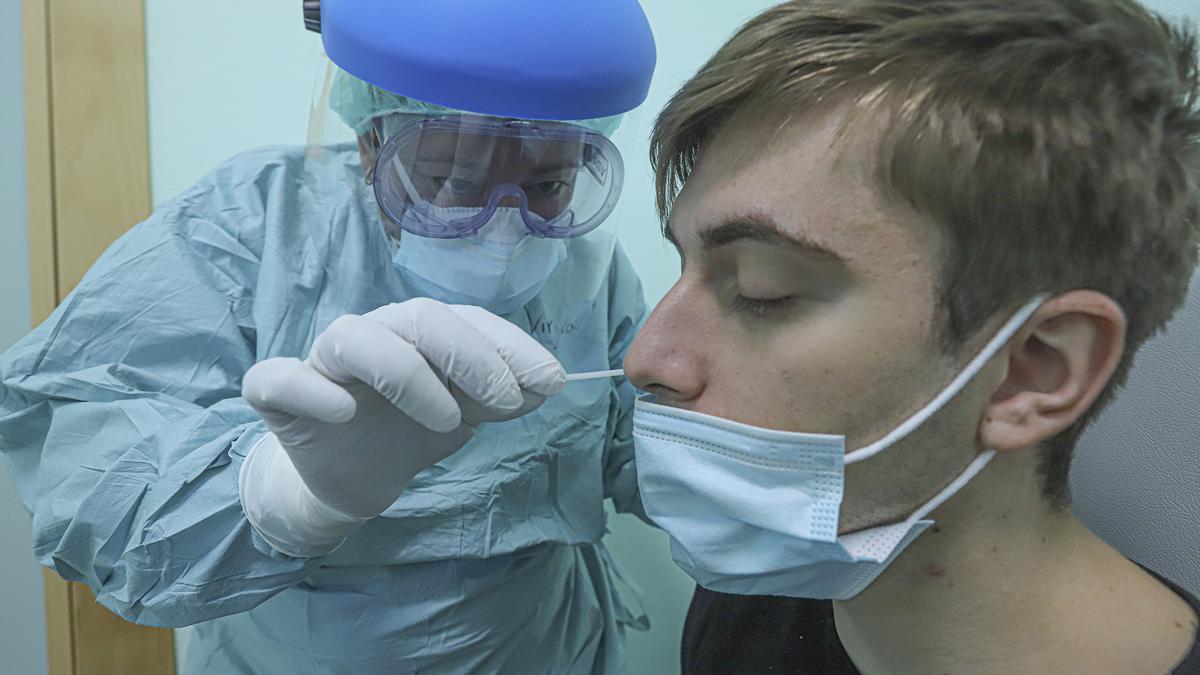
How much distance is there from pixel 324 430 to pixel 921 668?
687mm

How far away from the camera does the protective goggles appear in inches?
41.8

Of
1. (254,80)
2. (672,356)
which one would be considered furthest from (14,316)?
(672,356)

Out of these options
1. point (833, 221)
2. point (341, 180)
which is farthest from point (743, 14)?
point (833, 221)

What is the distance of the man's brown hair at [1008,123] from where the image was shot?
777 mm

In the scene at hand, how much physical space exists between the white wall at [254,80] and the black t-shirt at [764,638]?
1.89 feet

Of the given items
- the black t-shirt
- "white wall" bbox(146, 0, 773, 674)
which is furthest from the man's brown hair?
"white wall" bbox(146, 0, 773, 674)

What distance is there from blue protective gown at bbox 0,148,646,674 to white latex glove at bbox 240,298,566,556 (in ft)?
0.26

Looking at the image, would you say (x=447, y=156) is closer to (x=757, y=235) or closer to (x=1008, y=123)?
(x=757, y=235)

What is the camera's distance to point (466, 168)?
108cm

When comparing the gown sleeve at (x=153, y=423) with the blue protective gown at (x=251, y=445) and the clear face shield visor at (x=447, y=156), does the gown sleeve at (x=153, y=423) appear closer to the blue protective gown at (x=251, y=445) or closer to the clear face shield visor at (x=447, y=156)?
the blue protective gown at (x=251, y=445)

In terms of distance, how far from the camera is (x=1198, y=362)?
1.05 m

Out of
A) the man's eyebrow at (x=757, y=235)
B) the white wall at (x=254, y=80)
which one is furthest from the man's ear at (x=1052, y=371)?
the white wall at (x=254, y=80)

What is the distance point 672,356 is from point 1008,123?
38 cm

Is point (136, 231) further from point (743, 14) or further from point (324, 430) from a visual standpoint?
point (743, 14)
